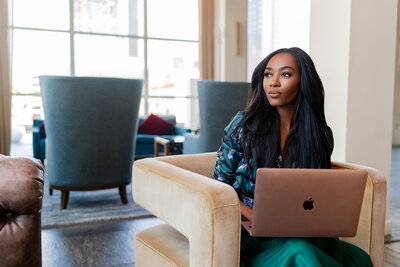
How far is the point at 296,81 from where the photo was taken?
1.59 m

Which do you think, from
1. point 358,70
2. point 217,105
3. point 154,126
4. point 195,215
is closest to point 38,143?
point 154,126

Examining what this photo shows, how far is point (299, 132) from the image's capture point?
1.64 meters

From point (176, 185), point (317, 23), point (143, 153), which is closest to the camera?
point (176, 185)

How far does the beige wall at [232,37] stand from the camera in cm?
692

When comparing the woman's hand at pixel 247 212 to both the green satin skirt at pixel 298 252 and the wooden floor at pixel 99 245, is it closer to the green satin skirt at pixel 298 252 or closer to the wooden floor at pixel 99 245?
the green satin skirt at pixel 298 252

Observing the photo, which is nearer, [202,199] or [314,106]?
[202,199]

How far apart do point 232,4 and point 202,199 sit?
6202 millimetres

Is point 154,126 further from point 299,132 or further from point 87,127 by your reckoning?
point 299,132

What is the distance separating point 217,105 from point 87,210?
5.32 feet

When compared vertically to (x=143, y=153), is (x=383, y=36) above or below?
above

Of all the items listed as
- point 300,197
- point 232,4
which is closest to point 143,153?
point 232,4

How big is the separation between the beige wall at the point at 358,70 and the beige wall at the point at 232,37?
13.9ft

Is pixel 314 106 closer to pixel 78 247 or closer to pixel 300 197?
pixel 300 197

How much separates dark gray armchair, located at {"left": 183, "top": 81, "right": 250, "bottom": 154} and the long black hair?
7.94ft
